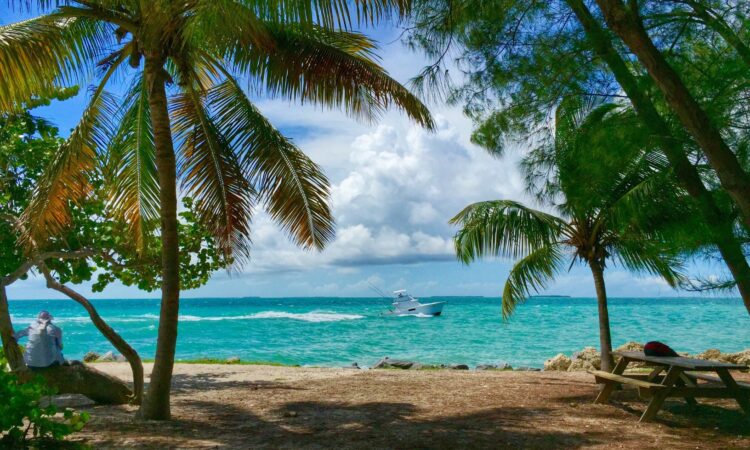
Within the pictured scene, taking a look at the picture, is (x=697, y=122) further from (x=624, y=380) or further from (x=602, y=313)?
(x=602, y=313)

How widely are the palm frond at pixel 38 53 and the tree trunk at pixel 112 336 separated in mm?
2627

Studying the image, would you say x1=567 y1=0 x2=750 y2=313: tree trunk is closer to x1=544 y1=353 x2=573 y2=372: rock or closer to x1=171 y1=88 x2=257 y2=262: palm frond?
x1=171 y1=88 x2=257 y2=262: palm frond

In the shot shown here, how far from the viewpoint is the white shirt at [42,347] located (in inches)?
344

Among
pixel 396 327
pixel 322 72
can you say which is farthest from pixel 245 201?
pixel 396 327

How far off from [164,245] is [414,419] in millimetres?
3712

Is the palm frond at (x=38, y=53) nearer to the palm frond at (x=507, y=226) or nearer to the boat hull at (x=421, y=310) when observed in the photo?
the palm frond at (x=507, y=226)

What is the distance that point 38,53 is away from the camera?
7434 mm

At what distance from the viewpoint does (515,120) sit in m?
7.73

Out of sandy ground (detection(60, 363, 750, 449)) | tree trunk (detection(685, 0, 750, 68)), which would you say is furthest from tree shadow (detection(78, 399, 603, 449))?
tree trunk (detection(685, 0, 750, 68))

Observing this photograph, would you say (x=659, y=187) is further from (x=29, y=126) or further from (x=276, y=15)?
(x=29, y=126)

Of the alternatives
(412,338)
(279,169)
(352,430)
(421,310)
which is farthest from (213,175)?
(421,310)

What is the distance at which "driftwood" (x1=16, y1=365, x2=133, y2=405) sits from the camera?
9008mm

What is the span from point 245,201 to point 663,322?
2011 inches

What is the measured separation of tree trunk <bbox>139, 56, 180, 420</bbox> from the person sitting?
5.78ft
